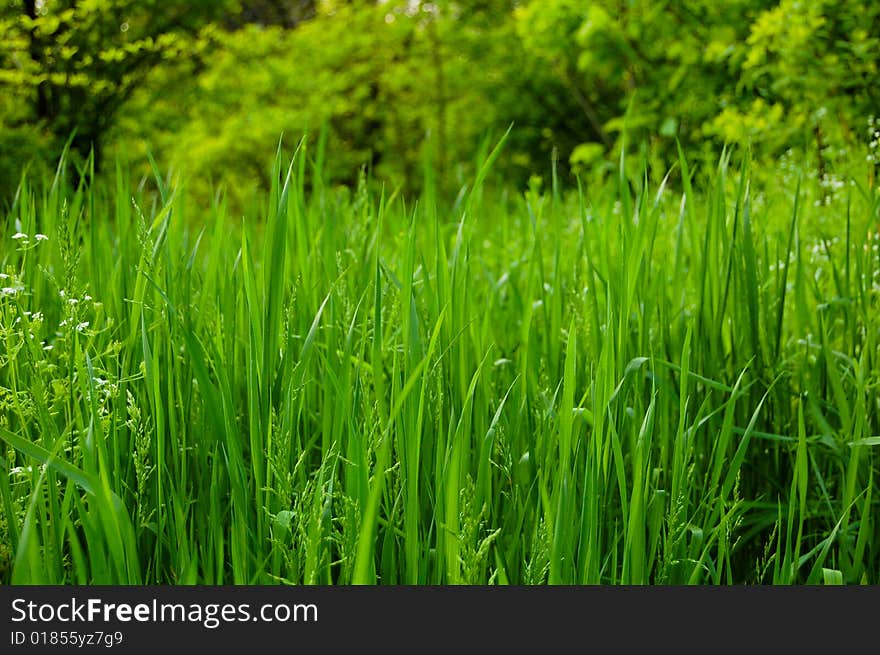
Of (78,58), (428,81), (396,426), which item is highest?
(78,58)

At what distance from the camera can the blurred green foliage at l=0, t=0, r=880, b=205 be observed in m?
3.45

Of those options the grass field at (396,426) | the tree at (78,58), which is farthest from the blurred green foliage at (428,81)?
the grass field at (396,426)

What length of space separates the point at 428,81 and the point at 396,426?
7.28m

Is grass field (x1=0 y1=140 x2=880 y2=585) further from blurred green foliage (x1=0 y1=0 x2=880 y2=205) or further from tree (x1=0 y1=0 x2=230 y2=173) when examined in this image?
tree (x1=0 y1=0 x2=230 y2=173)

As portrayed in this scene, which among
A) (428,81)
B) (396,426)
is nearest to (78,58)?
(428,81)

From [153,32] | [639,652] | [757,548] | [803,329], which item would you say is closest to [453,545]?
[639,652]

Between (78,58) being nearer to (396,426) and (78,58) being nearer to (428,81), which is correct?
(428,81)

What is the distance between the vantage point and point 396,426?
1.01 metres

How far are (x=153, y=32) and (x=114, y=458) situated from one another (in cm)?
454

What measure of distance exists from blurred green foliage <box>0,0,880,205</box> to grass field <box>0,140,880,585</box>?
30 centimetres

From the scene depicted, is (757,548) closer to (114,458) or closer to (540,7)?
(114,458)

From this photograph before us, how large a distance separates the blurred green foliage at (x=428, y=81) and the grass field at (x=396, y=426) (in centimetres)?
30

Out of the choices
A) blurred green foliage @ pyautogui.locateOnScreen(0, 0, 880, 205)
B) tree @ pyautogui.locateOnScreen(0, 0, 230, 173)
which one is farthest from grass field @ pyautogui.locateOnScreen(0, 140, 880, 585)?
tree @ pyautogui.locateOnScreen(0, 0, 230, 173)

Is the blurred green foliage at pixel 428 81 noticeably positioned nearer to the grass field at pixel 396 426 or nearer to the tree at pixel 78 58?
the tree at pixel 78 58
